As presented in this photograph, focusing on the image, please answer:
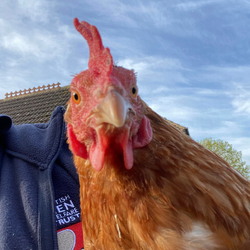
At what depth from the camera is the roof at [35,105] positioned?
7.60 metres

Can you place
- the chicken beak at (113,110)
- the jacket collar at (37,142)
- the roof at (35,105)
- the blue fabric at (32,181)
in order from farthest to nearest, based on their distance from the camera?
the roof at (35,105), the jacket collar at (37,142), the blue fabric at (32,181), the chicken beak at (113,110)

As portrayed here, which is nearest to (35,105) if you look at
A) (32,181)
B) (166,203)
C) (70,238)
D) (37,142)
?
(37,142)

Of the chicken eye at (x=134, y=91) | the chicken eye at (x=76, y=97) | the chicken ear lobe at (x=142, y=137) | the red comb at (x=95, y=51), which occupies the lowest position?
the chicken ear lobe at (x=142, y=137)

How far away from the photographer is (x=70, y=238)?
1.71 m

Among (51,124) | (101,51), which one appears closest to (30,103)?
(51,124)

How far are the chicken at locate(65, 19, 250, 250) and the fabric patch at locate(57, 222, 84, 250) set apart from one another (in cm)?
67

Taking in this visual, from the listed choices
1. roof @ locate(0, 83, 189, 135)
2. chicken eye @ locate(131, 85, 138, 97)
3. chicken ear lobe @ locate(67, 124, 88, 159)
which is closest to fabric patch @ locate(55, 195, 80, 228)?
chicken ear lobe @ locate(67, 124, 88, 159)

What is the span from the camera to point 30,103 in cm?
930

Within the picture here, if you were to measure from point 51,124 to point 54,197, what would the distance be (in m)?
0.65

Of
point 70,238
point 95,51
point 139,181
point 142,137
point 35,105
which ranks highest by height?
point 35,105

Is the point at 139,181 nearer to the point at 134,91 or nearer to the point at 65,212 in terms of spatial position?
the point at 134,91

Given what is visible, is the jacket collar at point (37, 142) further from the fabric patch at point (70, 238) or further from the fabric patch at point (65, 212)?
the fabric patch at point (70, 238)

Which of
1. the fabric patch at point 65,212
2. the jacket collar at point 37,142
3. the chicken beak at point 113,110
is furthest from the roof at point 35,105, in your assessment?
the chicken beak at point 113,110

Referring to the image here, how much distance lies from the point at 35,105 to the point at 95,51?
8.48 m
